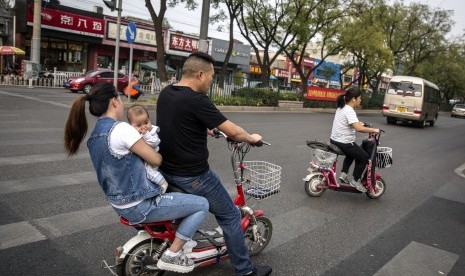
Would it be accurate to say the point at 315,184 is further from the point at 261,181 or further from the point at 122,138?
the point at 122,138

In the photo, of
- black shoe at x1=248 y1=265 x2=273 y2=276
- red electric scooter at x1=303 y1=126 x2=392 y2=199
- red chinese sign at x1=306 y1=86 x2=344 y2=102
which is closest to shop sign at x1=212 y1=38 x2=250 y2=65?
red chinese sign at x1=306 y1=86 x2=344 y2=102

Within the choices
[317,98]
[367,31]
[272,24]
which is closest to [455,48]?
[367,31]

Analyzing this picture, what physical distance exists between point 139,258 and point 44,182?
3280 millimetres

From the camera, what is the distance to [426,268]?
4012 mm

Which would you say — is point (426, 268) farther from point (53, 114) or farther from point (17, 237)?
point (53, 114)

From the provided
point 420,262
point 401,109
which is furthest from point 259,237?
point 401,109

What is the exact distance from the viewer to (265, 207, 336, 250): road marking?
14.8ft

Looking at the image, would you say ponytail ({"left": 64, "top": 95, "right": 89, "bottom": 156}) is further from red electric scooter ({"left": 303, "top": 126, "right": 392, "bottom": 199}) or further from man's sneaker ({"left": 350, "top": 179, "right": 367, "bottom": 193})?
man's sneaker ({"left": 350, "top": 179, "right": 367, "bottom": 193})

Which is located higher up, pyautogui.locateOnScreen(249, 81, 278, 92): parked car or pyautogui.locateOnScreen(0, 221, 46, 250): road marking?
pyautogui.locateOnScreen(249, 81, 278, 92): parked car

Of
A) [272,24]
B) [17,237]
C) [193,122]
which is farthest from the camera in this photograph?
[272,24]

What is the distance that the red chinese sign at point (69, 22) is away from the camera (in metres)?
27.3

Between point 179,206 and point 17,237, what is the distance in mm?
2021

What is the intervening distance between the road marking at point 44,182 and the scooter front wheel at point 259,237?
3.10 m

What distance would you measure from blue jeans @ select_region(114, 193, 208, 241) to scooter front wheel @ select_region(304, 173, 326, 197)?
11.5 feet
